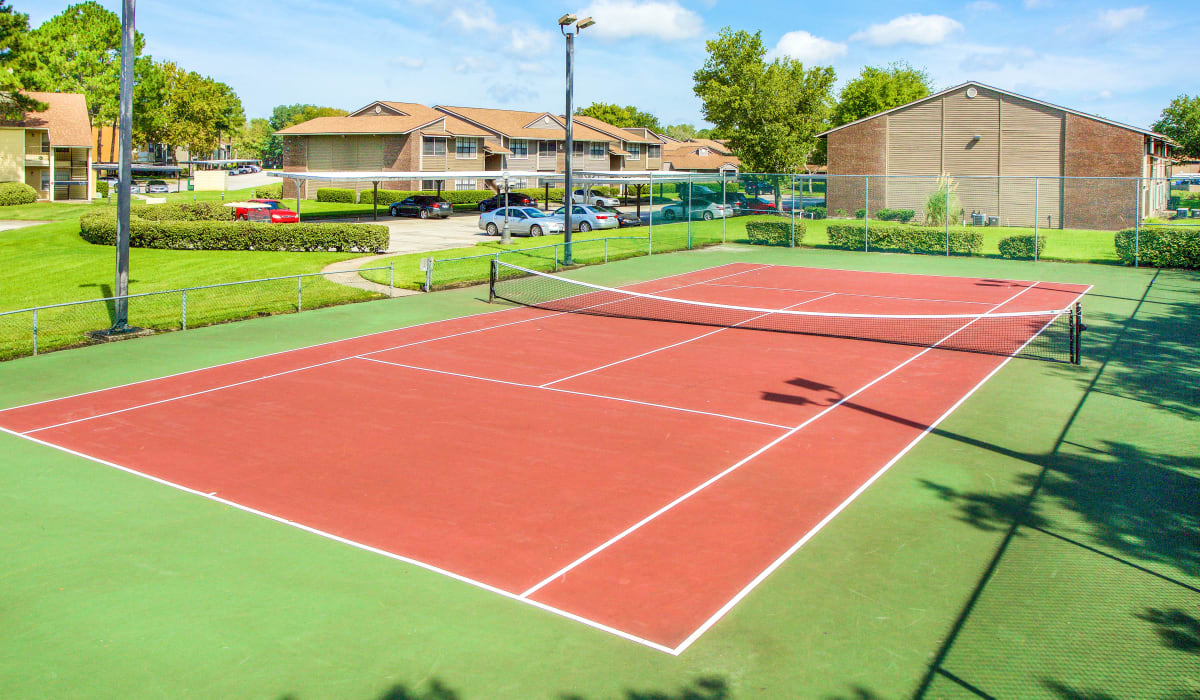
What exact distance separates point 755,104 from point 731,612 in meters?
49.7

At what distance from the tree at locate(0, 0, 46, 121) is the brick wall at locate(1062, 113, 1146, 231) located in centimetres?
6290

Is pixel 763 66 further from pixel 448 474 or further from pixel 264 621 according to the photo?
pixel 264 621

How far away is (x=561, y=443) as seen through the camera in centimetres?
1332

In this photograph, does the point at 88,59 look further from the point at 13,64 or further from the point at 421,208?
the point at 421,208

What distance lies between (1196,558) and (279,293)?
23358 mm

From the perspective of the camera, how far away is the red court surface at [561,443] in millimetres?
9461

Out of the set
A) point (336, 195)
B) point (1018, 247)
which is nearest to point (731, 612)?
point (1018, 247)

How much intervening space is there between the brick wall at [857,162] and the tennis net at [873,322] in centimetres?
3002

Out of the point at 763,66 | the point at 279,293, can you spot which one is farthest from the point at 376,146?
the point at 279,293

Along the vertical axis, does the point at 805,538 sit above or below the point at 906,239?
below

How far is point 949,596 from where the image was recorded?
8.62 m

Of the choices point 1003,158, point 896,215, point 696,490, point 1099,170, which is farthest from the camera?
point 1003,158

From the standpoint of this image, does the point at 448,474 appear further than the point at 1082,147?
No

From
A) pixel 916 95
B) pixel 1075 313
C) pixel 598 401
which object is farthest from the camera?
pixel 916 95
